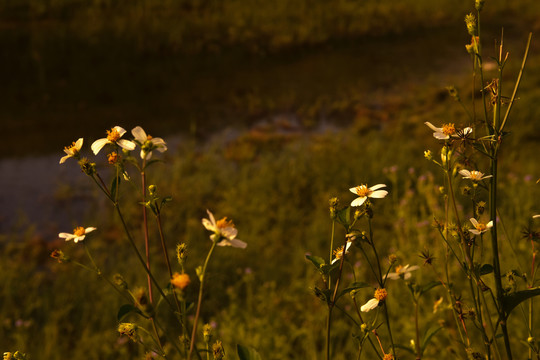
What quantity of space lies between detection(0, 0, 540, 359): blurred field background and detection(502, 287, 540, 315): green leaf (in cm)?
17

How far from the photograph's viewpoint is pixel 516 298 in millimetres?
865

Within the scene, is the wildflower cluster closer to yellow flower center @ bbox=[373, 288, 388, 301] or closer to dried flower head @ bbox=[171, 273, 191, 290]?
dried flower head @ bbox=[171, 273, 191, 290]

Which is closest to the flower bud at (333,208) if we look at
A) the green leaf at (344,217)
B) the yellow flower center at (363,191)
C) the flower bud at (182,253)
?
the green leaf at (344,217)

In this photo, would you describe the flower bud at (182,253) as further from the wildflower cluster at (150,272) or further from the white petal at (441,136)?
the white petal at (441,136)

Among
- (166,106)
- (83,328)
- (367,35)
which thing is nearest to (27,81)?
(166,106)

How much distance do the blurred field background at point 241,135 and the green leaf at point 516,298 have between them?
0.57ft

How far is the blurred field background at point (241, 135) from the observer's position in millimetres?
2566

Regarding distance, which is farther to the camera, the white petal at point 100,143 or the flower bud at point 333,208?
the white petal at point 100,143

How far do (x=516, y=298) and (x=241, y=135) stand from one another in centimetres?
445

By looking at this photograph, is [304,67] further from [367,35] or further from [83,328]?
[83,328]

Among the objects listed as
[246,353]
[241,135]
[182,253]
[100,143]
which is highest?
[100,143]

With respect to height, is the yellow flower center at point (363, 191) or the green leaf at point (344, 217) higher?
the green leaf at point (344, 217)

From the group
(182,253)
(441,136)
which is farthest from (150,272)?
(441,136)

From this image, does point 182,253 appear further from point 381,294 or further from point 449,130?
point 449,130
